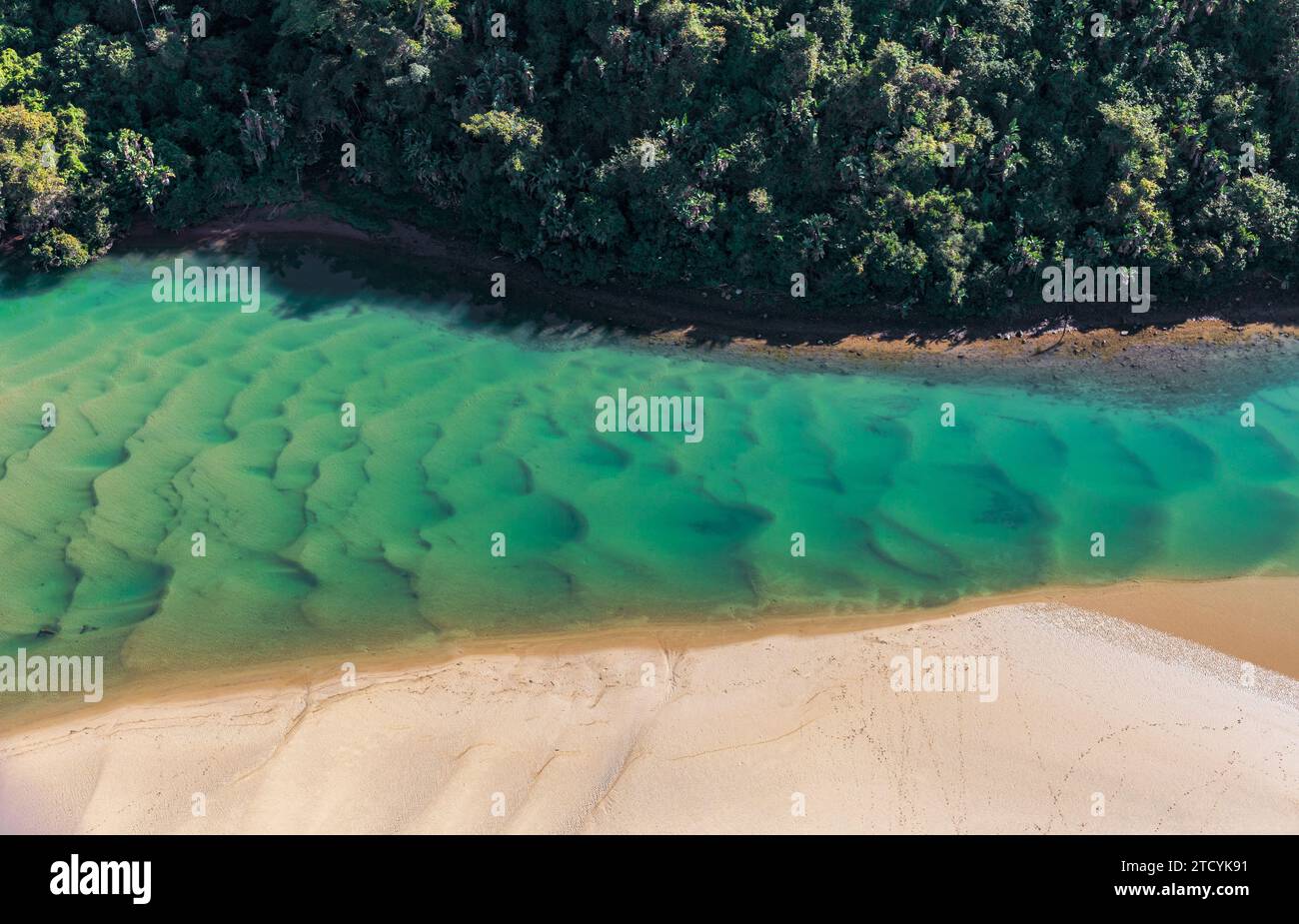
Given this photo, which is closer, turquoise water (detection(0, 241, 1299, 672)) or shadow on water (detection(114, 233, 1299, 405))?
turquoise water (detection(0, 241, 1299, 672))

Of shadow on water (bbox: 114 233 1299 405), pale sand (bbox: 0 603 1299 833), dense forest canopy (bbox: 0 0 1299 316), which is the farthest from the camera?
dense forest canopy (bbox: 0 0 1299 316)

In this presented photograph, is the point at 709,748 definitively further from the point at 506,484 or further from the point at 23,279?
the point at 23,279

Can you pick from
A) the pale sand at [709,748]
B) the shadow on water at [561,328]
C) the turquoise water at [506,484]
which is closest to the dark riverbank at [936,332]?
the shadow on water at [561,328]

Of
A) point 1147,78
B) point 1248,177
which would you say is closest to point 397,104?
point 1147,78

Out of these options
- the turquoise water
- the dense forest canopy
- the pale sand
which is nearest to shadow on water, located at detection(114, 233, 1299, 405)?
the turquoise water

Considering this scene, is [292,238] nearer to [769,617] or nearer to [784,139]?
[784,139]

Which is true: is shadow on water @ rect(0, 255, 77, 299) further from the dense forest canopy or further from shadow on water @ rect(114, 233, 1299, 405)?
the dense forest canopy
